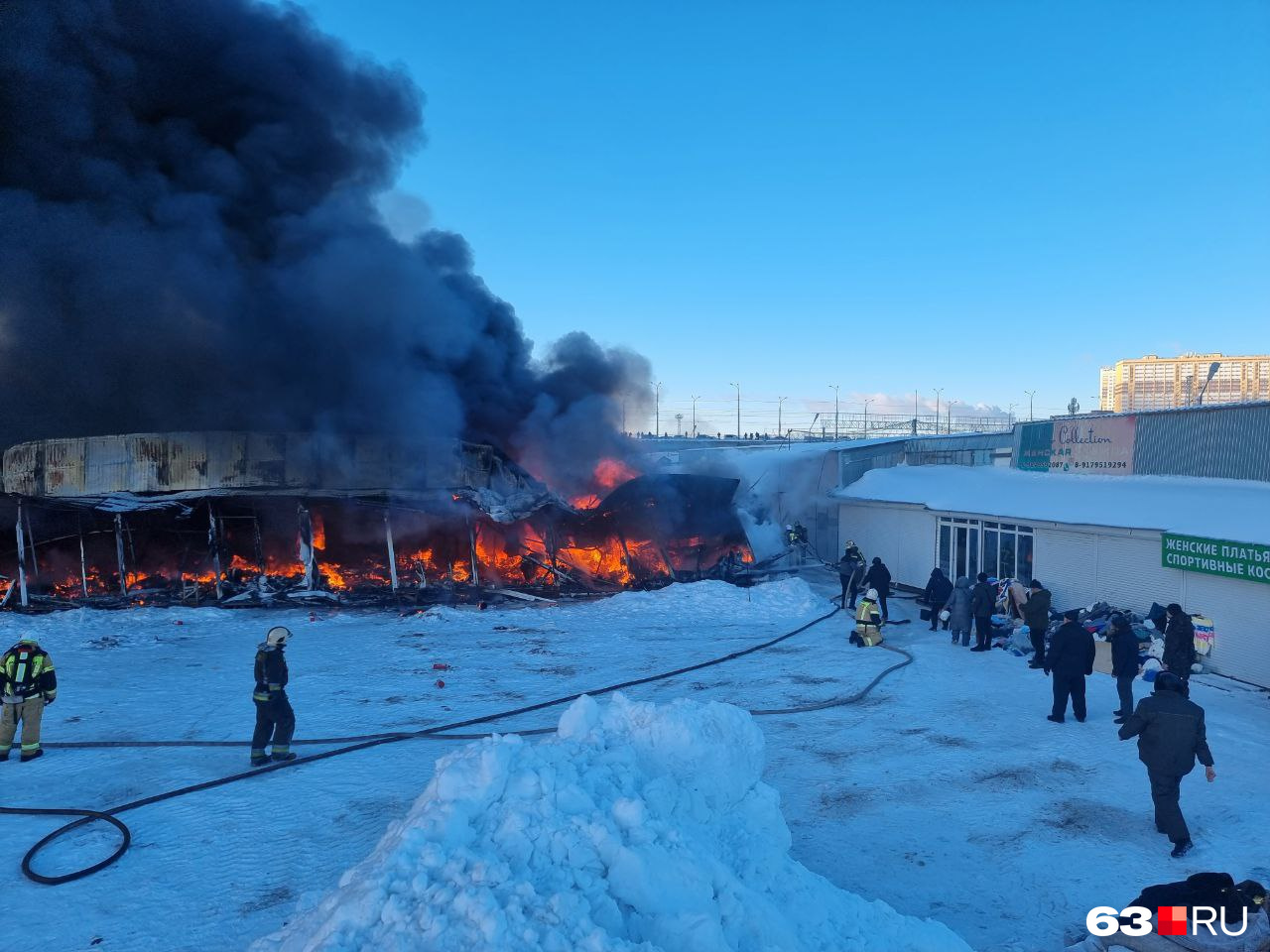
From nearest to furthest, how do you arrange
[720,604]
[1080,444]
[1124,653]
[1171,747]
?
1. [1171,747]
2. [1124,653]
3. [1080,444]
4. [720,604]

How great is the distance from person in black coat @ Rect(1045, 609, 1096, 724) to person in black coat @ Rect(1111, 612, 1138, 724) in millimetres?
314

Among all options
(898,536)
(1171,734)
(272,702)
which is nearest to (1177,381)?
(898,536)

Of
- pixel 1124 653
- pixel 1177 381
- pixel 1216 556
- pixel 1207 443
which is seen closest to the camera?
pixel 1124 653

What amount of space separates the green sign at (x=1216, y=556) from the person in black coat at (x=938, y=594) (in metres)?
3.58

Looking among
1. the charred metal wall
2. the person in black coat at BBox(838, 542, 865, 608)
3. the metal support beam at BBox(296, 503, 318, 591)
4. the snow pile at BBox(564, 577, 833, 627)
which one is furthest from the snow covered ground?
the charred metal wall

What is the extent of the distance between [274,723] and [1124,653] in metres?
9.06

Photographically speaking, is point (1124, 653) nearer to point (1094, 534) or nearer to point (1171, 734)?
point (1171, 734)

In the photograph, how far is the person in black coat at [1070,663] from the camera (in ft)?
27.1

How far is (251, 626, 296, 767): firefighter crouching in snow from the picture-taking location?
7082mm

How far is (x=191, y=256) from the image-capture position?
18328 mm

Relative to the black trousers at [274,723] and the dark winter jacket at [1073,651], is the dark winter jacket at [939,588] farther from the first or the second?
the black trousers at [274,723]

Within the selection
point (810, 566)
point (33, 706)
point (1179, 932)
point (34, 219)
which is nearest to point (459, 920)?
point (1179, 932)

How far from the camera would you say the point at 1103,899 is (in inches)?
197

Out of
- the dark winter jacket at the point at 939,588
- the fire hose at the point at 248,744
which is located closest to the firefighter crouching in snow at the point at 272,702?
the fire hose at the point at 248,744
